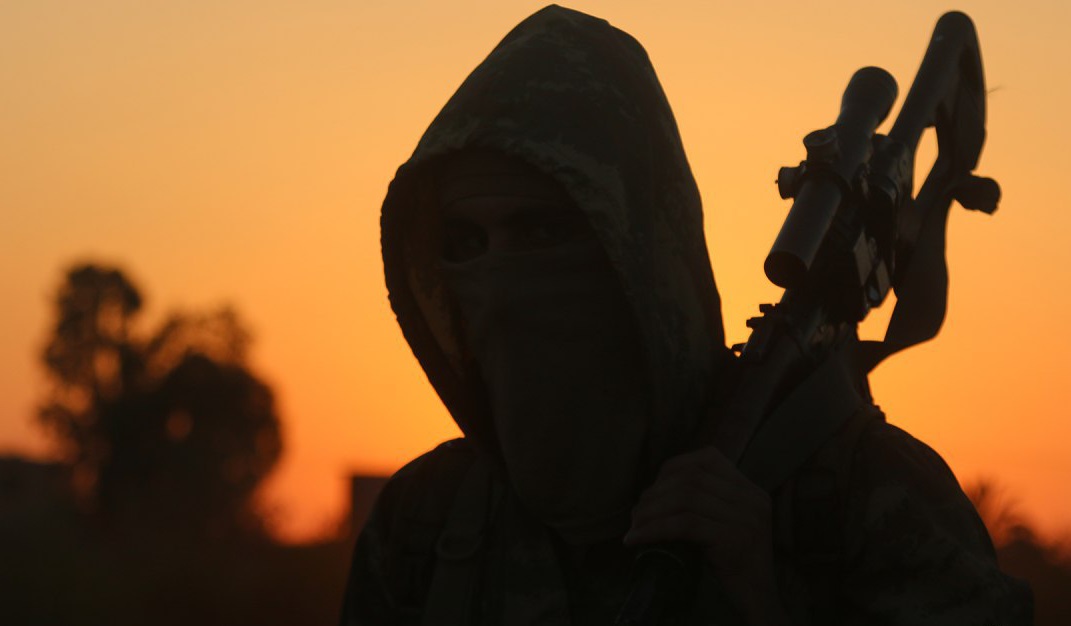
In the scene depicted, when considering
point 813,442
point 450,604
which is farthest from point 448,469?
point 813,442

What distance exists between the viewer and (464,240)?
4.33 m

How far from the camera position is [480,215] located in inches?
165

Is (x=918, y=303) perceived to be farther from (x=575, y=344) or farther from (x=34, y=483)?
Result: (x=34, y=483)

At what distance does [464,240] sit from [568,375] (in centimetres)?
48

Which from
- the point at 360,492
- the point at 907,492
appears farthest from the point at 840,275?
the point at 360,492

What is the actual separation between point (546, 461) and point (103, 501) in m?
30.0

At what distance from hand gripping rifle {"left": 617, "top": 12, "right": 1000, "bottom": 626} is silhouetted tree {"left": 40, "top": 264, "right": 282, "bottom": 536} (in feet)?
89.6

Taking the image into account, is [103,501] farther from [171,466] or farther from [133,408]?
[133,408]

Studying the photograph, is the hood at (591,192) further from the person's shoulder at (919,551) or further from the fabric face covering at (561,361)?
the person's shoulder at (919,551)

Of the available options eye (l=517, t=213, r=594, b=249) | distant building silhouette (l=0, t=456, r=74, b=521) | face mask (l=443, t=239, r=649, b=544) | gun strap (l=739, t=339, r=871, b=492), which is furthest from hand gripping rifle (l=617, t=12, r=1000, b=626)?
distant building silhouette (l=0, t=456, r=74, b=521)

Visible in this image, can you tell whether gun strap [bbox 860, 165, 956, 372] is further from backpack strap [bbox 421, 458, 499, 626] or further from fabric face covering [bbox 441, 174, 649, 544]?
backpack strap [bbox 421, 458, 499, 626]

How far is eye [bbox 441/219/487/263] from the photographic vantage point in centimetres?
429

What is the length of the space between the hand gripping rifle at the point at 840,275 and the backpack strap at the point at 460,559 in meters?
0.63

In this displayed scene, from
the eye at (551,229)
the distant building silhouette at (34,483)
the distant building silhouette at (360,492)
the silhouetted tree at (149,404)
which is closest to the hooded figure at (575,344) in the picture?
the eye at (551,229)
